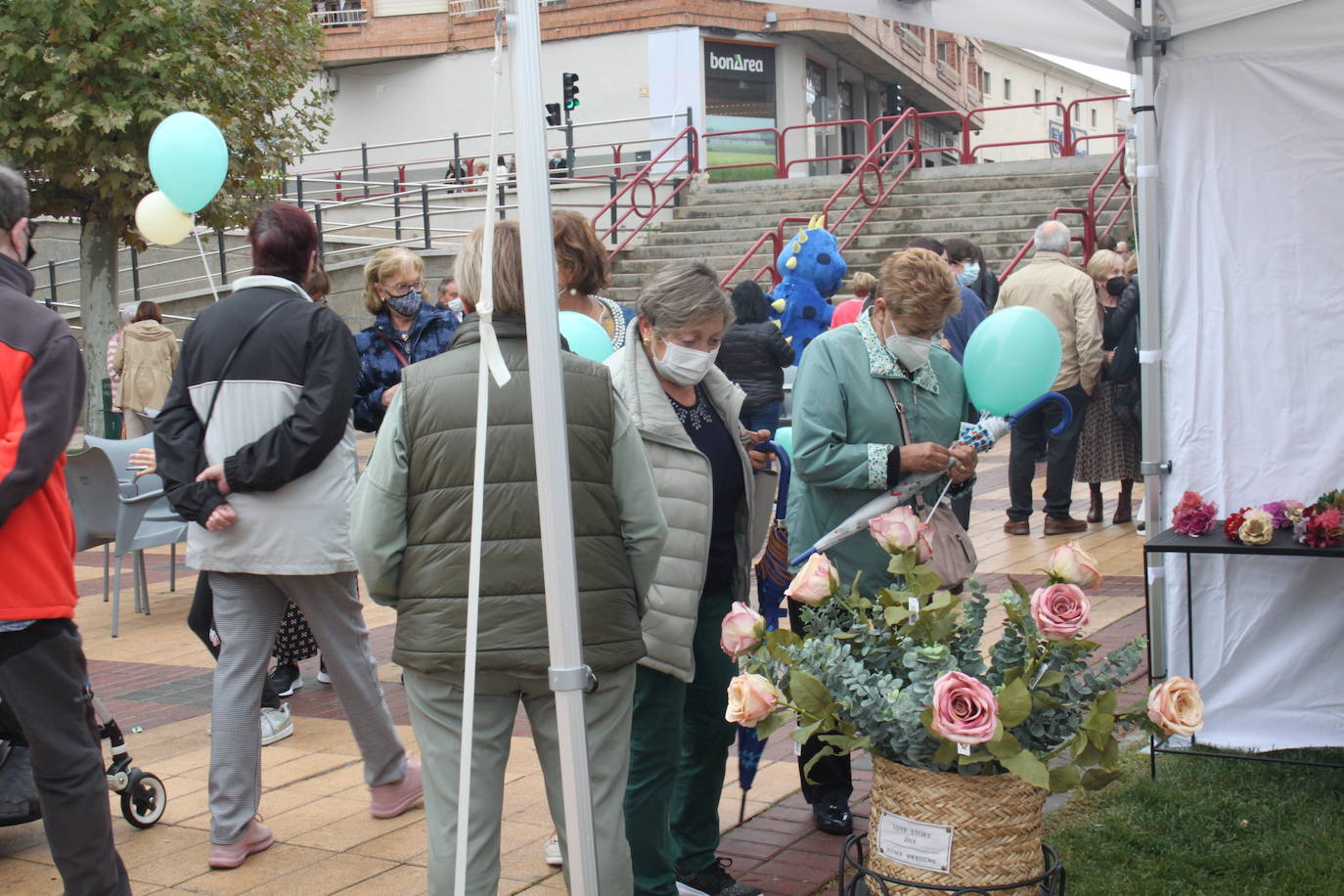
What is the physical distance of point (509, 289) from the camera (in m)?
2.90

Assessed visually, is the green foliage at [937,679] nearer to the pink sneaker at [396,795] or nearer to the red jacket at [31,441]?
the red jacket at [31,441]

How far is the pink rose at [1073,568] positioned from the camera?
3.04 meters

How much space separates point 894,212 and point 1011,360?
16.3 metres

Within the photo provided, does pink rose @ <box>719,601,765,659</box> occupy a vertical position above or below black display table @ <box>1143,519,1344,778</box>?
above

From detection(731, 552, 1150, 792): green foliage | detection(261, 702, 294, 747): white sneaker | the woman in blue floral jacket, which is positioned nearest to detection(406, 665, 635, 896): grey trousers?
detection(731, 552, 1150, 792): green foliage

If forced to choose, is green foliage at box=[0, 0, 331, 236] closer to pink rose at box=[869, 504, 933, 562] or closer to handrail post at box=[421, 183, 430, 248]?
handrail post at box=[421, 183, 430, 248]

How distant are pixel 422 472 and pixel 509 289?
43 centimetres

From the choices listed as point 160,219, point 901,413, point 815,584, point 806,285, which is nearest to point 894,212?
point 806,285

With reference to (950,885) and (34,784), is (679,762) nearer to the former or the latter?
(950,885)

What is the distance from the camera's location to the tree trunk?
1532cm

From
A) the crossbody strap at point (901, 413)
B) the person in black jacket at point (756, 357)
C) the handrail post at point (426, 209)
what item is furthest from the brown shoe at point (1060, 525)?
the handrail post at point (426, 209)

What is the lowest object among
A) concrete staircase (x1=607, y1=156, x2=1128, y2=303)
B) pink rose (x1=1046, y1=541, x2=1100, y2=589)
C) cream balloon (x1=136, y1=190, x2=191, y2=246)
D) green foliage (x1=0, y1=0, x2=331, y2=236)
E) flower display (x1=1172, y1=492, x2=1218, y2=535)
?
flower display (x1=1172, y1=492, x2=1218, y2=535)

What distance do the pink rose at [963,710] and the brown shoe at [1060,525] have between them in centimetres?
690

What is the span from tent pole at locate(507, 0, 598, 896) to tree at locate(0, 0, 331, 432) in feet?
41.5
